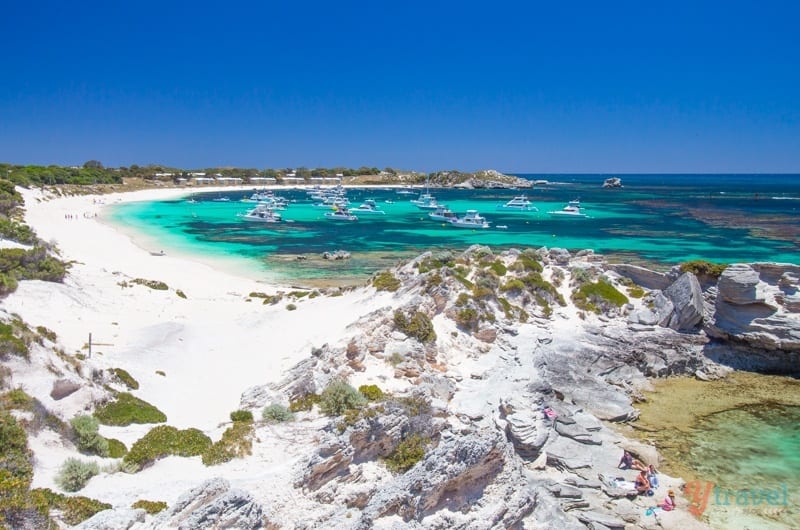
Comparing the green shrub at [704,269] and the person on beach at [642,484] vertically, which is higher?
the green shrub at [704,269]

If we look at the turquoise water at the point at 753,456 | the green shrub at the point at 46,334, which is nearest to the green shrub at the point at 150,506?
the green shrub at the point at 46,334

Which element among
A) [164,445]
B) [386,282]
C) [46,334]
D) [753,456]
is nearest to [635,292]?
[753,456]

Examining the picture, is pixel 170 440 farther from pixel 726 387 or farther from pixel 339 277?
pixel 339 277

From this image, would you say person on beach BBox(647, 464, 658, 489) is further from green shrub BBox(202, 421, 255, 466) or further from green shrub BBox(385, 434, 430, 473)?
green shrub BBox(202, 421, 255, 466)

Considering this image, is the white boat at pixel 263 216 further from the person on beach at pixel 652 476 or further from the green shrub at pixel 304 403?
the person on beach at pixel 652 476

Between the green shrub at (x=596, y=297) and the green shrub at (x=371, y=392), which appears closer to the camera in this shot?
the green shrub at (x=371, y=392)

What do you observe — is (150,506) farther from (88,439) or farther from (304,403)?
(304,403)
